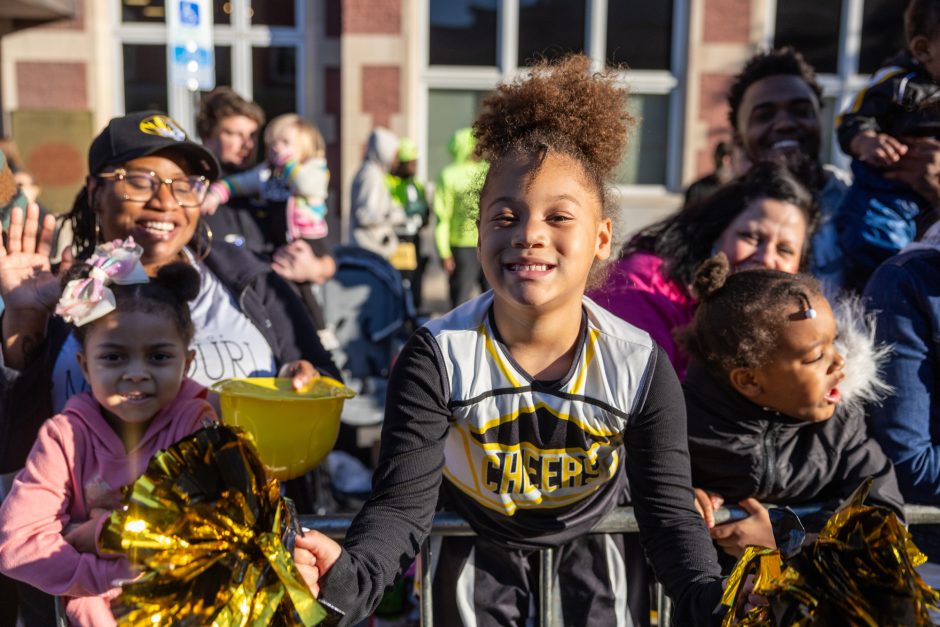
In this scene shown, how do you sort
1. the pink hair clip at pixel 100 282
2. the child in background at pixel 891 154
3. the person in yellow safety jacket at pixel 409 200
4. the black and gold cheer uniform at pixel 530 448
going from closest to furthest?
the black and gold cheer uniform at pixel 530 448 → the pink hair clip at pixel 100 282 → the child in background at pixel 891 154 → the person in yellow safety jacket at pixel 409 200

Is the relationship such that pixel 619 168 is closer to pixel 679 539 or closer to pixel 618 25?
pixel 679 539

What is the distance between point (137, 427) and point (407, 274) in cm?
566

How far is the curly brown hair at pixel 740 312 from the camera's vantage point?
6.54ft

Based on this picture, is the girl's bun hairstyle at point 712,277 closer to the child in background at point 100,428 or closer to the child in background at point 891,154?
the child in background at point 891,154

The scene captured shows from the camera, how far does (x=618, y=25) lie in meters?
10.3

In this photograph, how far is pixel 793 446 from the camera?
2.05 metres

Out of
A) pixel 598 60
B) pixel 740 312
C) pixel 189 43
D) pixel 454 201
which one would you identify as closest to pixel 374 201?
pixel 454 201

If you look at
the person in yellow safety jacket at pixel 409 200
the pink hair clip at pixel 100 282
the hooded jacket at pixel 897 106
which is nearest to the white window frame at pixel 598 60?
the person in yellow safety jacket at pixel 409 200

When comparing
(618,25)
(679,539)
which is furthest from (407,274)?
(679,539)

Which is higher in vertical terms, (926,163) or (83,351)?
(926,163)

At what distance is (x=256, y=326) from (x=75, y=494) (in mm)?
714

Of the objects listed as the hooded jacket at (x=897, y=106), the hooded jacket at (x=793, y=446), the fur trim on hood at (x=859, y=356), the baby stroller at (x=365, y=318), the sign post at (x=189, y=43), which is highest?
the sign post at (x=189, y=43)

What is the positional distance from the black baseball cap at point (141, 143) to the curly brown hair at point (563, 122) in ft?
3.03

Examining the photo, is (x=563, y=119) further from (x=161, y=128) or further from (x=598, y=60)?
(x=598, y=60)
